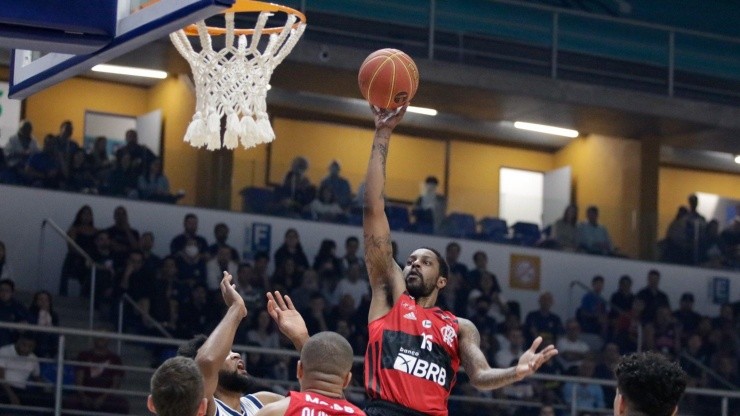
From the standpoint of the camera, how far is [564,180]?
67.8ft

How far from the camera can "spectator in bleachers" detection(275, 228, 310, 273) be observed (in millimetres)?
14445

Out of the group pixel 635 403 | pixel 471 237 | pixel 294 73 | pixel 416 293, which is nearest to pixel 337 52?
pixel 294 73

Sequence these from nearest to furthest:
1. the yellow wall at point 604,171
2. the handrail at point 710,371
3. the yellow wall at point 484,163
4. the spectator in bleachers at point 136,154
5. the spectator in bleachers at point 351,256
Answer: the spectator in bleachers at point 136,154
the spectator in bleachers at point 351,256
the handrail at point 710,371
the yellow wall at point 604,171
the yellow wall at point 484,163

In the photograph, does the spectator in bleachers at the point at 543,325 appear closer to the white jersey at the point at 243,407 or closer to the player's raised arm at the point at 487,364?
the player's raised arm at the point at 487,364

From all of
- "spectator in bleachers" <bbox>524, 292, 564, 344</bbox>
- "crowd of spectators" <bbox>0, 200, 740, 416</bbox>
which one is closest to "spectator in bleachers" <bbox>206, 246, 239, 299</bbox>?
"crowd of spectators" <bbox>0, 200, 740, 416</bbox>

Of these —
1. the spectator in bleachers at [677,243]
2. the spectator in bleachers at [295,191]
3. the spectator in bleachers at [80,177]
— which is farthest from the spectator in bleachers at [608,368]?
the spectator in bleachers at [80,177]

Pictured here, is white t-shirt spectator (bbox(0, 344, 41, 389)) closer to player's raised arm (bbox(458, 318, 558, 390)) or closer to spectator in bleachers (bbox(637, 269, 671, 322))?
player's raised arm (bbox(458, 318, 558, 390))

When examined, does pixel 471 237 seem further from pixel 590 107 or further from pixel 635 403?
pixel 635 403

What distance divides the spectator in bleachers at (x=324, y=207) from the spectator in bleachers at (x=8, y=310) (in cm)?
470

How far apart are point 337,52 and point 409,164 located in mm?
4231

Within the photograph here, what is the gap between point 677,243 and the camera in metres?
17.7

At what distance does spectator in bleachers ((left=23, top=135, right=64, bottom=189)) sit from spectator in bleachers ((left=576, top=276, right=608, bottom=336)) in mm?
6323

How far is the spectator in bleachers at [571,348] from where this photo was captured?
14.4 metres

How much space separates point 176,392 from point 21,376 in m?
7.65
